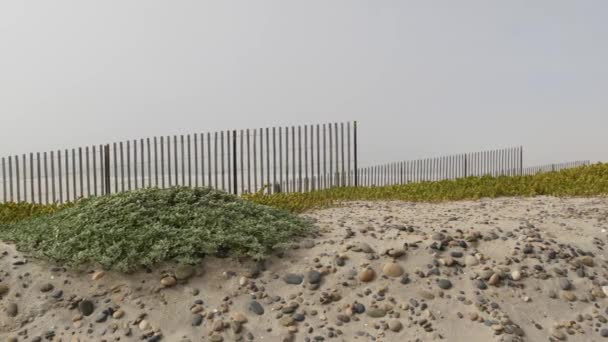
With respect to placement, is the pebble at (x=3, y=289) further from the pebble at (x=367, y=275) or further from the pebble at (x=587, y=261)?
the pebble at (x=587, y=261)

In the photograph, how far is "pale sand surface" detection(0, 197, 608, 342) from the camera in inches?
202

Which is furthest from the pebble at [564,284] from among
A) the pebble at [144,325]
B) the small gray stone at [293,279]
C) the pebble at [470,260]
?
the pebble at [144,325]

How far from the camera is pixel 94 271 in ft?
20.1

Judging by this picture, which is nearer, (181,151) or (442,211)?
(442,211)

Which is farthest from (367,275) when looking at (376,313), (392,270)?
(376,313)

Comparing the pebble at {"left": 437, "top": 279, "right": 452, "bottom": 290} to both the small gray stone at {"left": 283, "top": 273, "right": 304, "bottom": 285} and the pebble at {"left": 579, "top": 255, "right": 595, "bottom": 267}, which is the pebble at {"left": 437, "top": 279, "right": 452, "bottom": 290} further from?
the pebble at {"left": 579, "top": 255, "right": 595, "bottom": 267}

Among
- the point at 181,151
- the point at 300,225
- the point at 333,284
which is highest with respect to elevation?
the point at 181,151

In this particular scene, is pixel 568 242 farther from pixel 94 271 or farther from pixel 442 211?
pixel 94 271

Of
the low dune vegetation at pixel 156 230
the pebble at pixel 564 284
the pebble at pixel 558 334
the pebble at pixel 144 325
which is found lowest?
the pebble at pixel 558 334

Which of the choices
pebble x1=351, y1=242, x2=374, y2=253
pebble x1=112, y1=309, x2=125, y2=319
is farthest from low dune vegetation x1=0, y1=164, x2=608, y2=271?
pebble x1=351, y1=242, x2=374, y2=253

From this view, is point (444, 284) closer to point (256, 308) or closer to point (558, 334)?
point (558, 334)

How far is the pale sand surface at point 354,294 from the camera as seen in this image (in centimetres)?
514

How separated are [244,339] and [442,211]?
5523mm

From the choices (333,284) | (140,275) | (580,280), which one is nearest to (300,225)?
(333,284)
